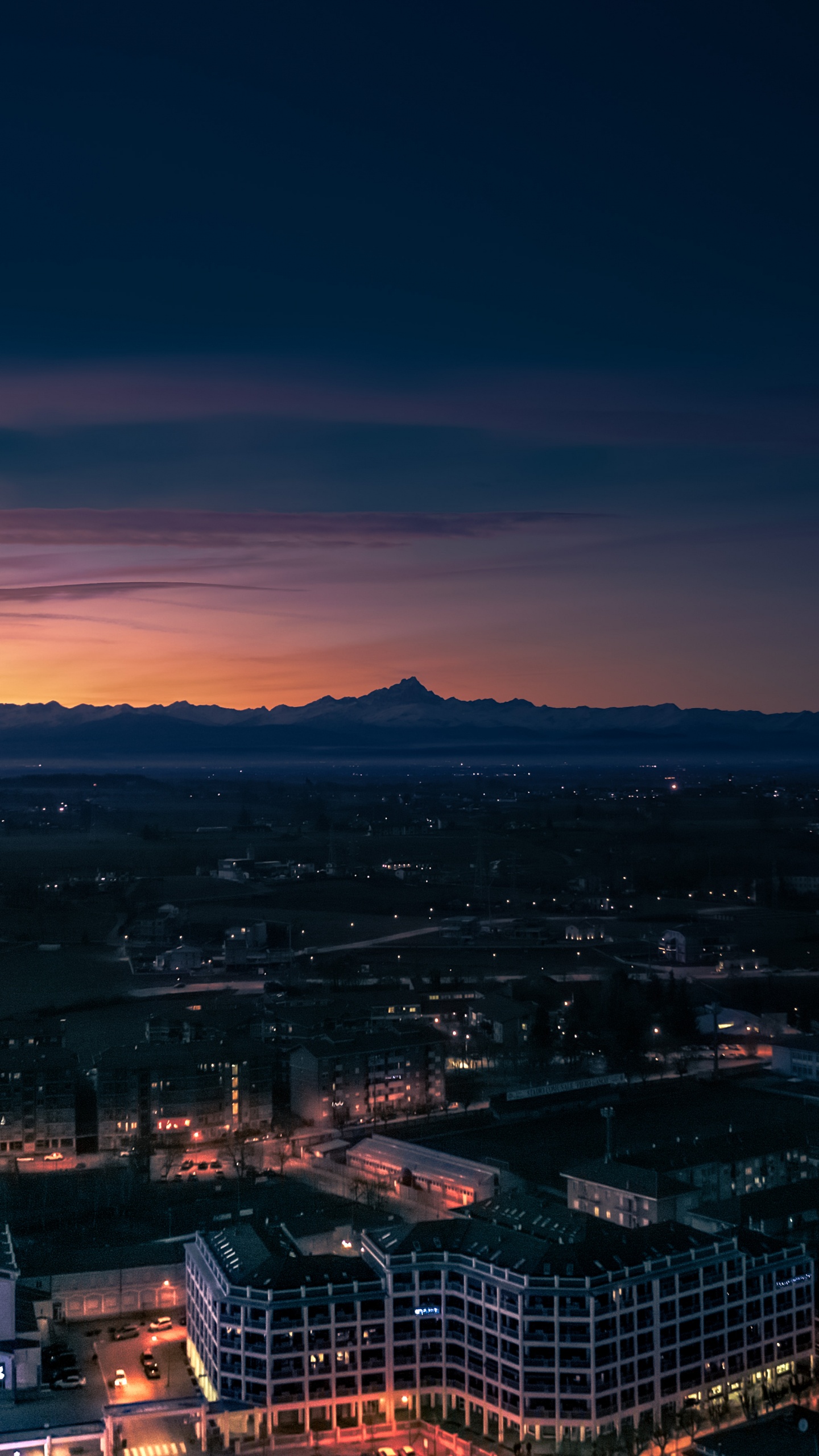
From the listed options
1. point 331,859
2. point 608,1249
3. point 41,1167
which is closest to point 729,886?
point 331,859

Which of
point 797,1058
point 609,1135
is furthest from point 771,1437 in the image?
point 797,1058

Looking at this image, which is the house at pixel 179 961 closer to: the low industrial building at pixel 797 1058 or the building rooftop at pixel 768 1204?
the low industrial building at pixel 797 1058

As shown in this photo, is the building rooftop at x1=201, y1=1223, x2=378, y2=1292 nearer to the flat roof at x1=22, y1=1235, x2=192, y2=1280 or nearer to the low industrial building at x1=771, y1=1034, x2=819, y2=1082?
the flat roof at x1=22, y1=1235, x2=192, y2=1280

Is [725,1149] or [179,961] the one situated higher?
[725,1149]

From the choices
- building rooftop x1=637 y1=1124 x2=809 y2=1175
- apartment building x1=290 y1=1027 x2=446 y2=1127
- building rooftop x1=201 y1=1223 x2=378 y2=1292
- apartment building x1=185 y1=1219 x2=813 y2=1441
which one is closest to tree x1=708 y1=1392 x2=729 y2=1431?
apartment building x1=185 y1=1219 x2=813 y2=1441

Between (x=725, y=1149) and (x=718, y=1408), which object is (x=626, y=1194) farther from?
(x=718, y=1408)
